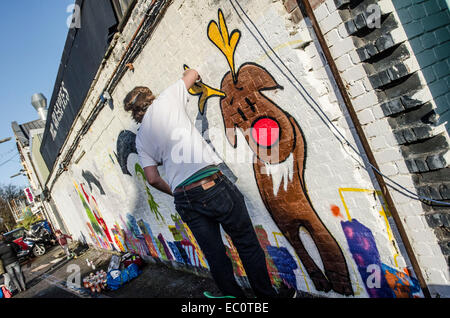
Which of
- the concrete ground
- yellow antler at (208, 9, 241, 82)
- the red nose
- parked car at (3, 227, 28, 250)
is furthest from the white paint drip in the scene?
parked car at (3, 227, 28, 250)

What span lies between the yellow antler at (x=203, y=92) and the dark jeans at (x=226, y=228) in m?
1.08

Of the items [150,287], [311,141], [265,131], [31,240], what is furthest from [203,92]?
[31,240]

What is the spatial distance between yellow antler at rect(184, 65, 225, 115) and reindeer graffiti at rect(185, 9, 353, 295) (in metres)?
0.07

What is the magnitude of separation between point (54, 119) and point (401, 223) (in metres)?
9.67

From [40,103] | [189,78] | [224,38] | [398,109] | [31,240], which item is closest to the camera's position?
[398,109]

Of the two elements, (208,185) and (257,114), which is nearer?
(208,185)

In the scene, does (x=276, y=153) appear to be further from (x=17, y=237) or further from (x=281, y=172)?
(x=17, y=237)

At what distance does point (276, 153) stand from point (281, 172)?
0.59 feet

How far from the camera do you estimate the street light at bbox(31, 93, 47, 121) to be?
81.0ft

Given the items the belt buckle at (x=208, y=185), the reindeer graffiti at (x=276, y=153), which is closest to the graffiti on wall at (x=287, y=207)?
the reindeer graffiti at (x=276, y=153)

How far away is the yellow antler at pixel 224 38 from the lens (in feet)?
8.68

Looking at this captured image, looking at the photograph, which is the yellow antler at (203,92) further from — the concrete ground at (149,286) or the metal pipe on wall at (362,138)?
the concrete ground at (149,286)

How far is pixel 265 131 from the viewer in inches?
105

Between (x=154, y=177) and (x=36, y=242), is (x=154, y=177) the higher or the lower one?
the higher one
